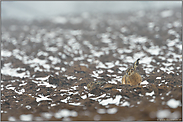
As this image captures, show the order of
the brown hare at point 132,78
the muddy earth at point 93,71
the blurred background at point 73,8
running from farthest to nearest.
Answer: the blurred background at point 73,8 → the brown hare at point 132,78 → the muddy earth at point 93,71

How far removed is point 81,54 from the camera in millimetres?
1841

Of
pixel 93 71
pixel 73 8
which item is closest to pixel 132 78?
pixel 93 71

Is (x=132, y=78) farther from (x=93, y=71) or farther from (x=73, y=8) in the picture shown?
(x=73, y=8)

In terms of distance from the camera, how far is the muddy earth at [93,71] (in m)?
0.81

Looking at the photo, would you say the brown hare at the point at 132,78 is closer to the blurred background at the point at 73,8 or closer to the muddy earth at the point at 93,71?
the muddy earth at the point at 93,71

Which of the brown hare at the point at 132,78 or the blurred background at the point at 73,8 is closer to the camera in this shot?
the brown hare at the point at 132,78

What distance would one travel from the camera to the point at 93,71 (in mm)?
1389

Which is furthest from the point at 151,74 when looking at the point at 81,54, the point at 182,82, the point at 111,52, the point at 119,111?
the point at 81,54

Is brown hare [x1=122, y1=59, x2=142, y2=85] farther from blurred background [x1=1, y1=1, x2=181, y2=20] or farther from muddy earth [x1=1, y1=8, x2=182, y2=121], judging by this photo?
blurred background [x1=1, y1=1, x2=181, y2=20]

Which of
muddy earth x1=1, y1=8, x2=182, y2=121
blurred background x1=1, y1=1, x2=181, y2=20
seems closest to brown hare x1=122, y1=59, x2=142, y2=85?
muddy earth x1=1, y1=8, x2=182, y2=121

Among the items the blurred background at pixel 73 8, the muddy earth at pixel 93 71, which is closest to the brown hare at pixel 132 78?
the muddy earth at pixel 93 71

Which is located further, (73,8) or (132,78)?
(73,8)

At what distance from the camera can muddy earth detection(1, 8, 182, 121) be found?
0.81 metres

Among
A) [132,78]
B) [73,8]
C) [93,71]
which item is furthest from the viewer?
[73,8]
